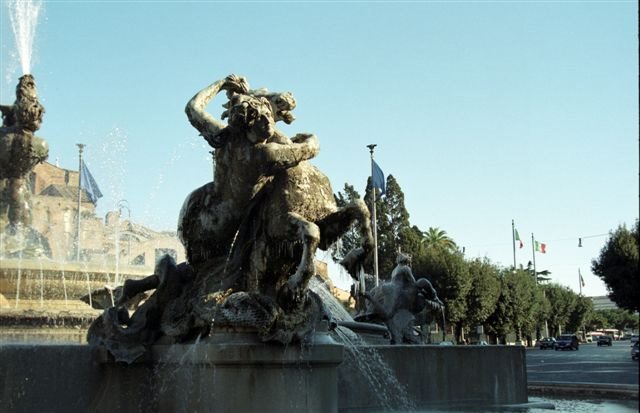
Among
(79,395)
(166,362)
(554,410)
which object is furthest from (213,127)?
(554,410)

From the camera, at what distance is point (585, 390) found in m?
12.7

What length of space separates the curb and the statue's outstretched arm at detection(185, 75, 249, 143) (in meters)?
7.99

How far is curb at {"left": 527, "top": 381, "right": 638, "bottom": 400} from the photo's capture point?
11.7 m

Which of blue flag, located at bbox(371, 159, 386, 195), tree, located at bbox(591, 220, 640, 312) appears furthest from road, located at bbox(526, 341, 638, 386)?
blue flag, located at bbox(371, 159, 386, 195)

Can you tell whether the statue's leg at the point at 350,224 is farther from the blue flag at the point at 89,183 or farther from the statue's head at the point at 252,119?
the blue flag at the point at 89,183

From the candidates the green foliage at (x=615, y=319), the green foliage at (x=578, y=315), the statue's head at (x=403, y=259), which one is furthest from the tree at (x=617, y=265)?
the green foliage at (x=615, y=319)

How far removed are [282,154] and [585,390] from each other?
9174 millimetres

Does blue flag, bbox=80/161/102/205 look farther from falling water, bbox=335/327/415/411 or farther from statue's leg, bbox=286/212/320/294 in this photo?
statue's leg, bbox=286/212/320/294

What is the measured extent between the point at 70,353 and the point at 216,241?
147 centimetres

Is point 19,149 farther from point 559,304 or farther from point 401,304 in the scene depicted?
point 559,304

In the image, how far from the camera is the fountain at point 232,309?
5.34 metres

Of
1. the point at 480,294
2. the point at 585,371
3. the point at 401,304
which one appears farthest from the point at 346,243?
the point at 480,294

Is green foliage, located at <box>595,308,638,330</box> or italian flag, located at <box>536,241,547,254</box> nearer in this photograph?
italian flag, located at <box>536,241,547,254</box>

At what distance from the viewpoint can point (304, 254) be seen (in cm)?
547
